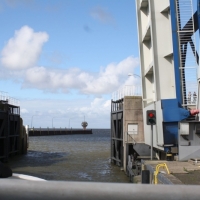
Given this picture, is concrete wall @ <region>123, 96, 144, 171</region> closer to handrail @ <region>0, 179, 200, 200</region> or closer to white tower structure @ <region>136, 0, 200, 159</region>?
white tower structure @ <region>136, 0, 200, 159</region>

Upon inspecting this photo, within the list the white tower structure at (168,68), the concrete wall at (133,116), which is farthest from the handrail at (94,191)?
the concrete wall at (133,116)

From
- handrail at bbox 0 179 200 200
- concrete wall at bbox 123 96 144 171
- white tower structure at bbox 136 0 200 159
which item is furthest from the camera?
concrete wall at bbox 123 96 144 171

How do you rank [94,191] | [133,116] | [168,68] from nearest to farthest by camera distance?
[94,191]
[168,68]
[133,116]

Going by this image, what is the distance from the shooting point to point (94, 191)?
2.06 metres

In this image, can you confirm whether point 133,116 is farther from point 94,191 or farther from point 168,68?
point 94,191

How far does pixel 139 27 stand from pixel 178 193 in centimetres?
2627

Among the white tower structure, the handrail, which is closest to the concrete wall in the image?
the white tower structure

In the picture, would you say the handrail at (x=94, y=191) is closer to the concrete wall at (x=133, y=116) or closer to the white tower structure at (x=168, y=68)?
the white tower structure at (x=168, y=68)

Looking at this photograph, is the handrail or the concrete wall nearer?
the handrail

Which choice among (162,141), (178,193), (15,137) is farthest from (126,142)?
(178,193)

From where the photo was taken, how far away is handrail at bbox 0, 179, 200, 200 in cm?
204

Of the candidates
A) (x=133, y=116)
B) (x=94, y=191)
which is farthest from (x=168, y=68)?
(x=94, y=191)

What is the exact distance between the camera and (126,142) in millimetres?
26766

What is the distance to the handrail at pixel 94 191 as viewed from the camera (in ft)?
6.68
